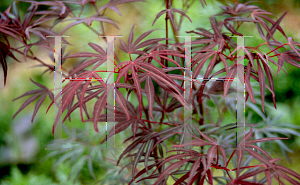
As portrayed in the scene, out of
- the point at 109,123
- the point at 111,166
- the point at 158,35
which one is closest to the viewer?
the point at 109,123

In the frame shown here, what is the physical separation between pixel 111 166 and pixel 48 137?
1.85 ft

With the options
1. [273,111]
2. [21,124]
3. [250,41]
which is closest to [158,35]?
[250,41]

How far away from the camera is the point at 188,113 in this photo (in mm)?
718

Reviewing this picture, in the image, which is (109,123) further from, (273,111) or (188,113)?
(273,111)
